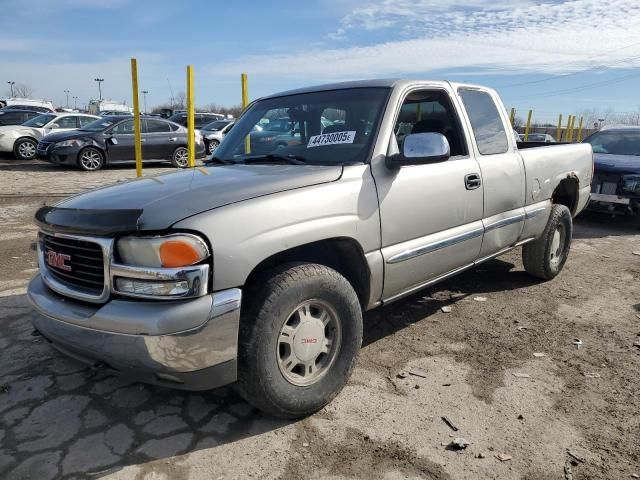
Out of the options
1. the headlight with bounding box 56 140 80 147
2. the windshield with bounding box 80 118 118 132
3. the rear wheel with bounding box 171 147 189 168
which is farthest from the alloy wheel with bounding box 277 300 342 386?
the rear wheel with bounding box 171 147 189 168

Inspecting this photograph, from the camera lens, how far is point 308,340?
8.89ft

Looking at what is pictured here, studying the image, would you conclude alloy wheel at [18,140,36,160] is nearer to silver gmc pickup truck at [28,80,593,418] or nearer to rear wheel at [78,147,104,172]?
rear wheel at [78,147,104,172]

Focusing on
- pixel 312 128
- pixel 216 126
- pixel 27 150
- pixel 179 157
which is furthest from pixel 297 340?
pixel 216 126

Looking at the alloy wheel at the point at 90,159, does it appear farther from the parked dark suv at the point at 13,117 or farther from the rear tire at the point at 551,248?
the rear tire at the point at 551,248

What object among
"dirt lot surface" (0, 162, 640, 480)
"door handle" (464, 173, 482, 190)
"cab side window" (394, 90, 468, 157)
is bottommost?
"dirt lot surface" (0, 162, 640, 480)

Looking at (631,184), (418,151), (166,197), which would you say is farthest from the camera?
(631,184)

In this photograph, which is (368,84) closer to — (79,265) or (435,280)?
(435,280)

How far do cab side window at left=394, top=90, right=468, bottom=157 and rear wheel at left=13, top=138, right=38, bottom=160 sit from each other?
15499 millimetres

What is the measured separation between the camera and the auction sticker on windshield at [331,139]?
3.25 meters

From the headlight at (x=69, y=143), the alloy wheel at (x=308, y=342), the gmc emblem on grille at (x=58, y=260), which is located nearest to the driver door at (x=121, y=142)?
the headlight at (x=69, y=143)

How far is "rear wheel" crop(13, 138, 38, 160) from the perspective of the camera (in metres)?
15.7

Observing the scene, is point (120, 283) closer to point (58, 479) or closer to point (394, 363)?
point (58, 479)

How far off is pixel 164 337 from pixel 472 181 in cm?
257

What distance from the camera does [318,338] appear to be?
2.76m
